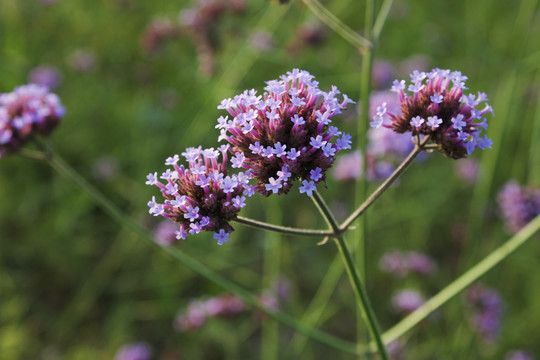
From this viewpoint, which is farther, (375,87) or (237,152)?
(375,87)

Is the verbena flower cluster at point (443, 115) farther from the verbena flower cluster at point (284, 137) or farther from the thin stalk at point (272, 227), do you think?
the thin stalk at point (272, 227)

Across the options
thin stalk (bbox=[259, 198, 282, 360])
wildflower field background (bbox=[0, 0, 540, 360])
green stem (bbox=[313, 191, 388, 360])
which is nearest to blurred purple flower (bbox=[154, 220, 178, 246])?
wildflower field background (bbox=[0, 0, 540, 360])

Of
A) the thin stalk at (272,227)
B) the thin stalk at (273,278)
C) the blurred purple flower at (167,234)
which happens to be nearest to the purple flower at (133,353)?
the blurred purple flower at (167,234)

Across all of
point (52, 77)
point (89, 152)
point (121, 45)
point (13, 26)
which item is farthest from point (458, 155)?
point (13, 26)

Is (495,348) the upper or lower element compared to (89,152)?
lower

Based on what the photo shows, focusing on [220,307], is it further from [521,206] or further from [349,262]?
[521,206]

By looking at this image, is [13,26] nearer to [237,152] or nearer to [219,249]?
[219,249]
